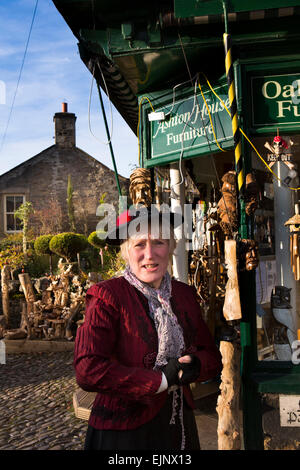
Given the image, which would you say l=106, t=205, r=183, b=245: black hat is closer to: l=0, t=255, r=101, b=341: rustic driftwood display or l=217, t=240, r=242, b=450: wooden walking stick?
l=217, t=240, r=242, b=450: wooden walking stick

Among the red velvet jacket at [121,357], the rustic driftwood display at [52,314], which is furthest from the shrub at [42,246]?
the red velvet jacket at [121,357]

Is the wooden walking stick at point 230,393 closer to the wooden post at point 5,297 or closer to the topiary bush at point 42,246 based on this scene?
the wooden post at point 5,297

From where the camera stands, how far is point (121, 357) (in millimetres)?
1989

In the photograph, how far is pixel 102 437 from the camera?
1.96 m

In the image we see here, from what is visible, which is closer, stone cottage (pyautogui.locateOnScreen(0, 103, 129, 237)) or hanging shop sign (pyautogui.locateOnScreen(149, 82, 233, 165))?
hanging shop sign (pyautogui.locateOnScreen(149, 82, 233, 165))

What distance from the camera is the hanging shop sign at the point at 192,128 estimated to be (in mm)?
3797

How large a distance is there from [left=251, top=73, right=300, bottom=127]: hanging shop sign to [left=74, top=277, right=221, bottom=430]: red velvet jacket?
2071 millimetres

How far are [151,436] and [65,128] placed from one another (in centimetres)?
2047

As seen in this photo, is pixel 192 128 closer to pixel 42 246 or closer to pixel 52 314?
pixel 52 314

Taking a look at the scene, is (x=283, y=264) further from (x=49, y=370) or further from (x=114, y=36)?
(x=49, y=370)

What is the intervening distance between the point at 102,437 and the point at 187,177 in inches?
171

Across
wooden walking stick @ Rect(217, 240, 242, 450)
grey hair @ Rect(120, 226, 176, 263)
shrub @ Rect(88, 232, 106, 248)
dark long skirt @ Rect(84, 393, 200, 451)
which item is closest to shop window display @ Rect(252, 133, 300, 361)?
wooden walking stick @ Rect(217, 240, 242, 450)

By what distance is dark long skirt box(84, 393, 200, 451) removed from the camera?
195cm

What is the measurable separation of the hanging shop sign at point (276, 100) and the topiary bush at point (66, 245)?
→ 13.6m
